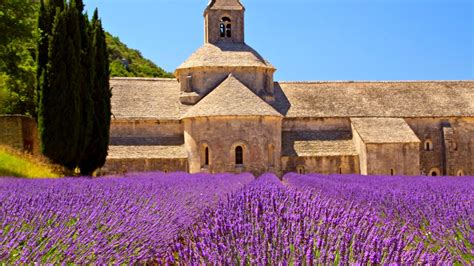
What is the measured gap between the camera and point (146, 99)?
37.8 m

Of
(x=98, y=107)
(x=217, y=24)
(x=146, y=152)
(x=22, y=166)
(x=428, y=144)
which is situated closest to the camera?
(x=22, y=166)

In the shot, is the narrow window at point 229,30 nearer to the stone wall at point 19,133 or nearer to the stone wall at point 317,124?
the stone wall at point 317,124

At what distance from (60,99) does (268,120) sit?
13.4 meters

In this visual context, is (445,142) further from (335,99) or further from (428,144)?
(335,99)

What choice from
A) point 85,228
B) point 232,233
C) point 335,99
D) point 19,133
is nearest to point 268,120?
point 335,99

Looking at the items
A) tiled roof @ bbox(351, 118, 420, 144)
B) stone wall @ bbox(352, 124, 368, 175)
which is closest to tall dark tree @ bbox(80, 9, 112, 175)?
stone wall @ bbox(352, 124, 368, 175)

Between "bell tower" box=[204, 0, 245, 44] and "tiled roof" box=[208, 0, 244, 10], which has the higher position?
"tiled roof" box=[208, 0, 244, 10]

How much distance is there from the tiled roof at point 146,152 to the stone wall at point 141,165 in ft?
0.65

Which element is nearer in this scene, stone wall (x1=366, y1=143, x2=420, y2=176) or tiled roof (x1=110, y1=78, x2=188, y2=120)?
stone wall (x1=366, y1=143, x2=420, y2=176)

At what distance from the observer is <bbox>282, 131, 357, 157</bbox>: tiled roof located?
1401 inches

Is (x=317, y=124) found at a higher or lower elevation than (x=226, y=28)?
lower

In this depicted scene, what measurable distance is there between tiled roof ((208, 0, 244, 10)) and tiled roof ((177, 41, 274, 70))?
2.45 meters

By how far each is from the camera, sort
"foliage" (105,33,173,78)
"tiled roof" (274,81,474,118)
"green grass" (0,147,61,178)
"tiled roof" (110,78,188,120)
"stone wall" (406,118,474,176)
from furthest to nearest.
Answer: "foliage" (105,33,173,78) → "tiled roof" (274,81,474,118) → "stone wall" (406,118,474,176) → "tiled roof" (110,78,188,120) → "green grass" (0,147,61,178)

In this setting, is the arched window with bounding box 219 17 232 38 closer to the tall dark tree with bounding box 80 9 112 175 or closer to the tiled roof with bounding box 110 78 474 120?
the tiled roof with bounding box 110 78 474 120
